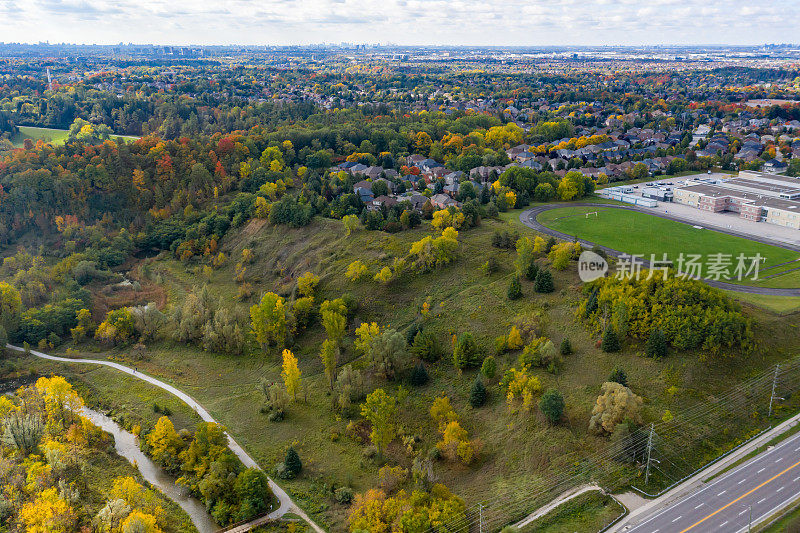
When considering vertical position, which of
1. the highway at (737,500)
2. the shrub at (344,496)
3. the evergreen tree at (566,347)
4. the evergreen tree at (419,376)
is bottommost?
the shrub at (344,496)

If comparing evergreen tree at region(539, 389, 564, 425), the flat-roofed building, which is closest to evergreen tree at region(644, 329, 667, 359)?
evergreen tree at region(539, 389, 564, 425)

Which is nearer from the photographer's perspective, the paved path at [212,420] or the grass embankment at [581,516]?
the grass embankment at [581,516]

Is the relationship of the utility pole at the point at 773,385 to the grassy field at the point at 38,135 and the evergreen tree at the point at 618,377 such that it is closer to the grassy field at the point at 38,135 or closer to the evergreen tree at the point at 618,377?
the evergreen tree at the point at 618,377

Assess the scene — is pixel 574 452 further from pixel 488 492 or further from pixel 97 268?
pixel 97 268

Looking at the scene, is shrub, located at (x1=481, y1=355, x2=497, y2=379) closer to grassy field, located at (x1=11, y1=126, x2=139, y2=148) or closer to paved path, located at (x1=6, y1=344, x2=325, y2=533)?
paved path, located at (x1=6, y1=344, x2=325, y2=533)

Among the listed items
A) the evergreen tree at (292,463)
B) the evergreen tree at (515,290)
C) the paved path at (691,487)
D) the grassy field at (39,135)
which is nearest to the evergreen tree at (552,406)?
the paved path at (691,487)

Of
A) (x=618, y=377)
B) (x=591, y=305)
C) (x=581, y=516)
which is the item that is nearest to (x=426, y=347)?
(x=591, y=305)

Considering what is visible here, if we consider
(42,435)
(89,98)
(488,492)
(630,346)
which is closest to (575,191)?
(630,346)
